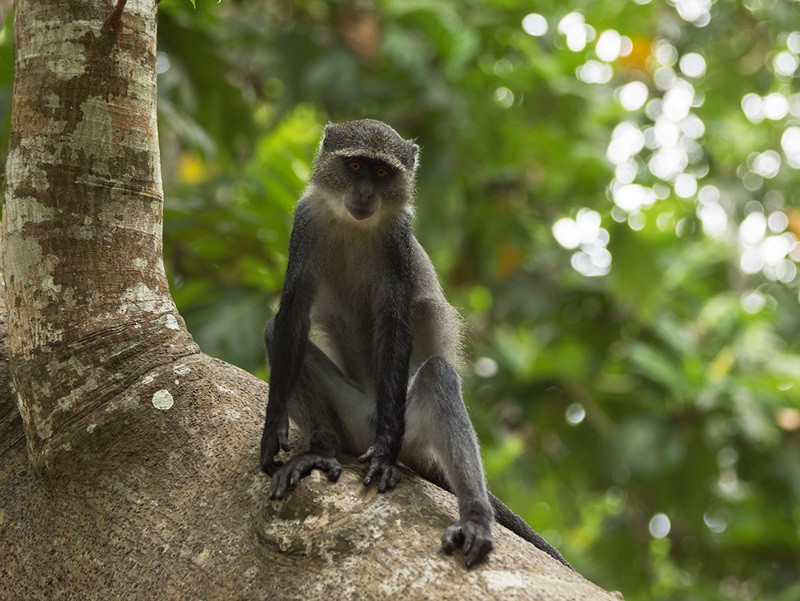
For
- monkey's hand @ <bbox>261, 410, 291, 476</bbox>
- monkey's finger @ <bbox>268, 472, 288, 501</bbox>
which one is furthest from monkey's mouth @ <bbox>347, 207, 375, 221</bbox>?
monkey's finger @ <bbox>268, 472, 288, 501</bbox>

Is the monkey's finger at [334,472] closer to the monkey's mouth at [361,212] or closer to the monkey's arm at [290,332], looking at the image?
the monkey's arm at [290,332]

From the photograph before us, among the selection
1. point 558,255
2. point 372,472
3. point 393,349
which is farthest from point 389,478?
point 558,255

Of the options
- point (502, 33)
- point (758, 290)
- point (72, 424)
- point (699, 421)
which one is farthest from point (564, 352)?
point (72, 424)

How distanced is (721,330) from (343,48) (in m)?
4.33

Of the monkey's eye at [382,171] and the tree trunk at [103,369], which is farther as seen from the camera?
the monkey's eye at [382,171]

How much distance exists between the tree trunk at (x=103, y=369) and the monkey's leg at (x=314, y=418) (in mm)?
117

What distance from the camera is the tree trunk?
9.78 ft

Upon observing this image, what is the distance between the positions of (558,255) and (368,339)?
5324 mm

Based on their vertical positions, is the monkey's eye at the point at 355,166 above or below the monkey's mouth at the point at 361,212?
above

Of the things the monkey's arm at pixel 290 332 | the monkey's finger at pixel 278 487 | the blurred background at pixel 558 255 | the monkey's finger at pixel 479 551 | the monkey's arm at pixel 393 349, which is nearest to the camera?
the monkey's finger at pixel 479 551

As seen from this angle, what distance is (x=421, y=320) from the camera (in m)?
4.36

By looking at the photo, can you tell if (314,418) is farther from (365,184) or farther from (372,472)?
(365,184)

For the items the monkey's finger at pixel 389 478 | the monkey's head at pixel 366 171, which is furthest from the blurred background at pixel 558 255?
the monkey's finger at pixel 389 478

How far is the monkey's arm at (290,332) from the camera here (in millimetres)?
3467
